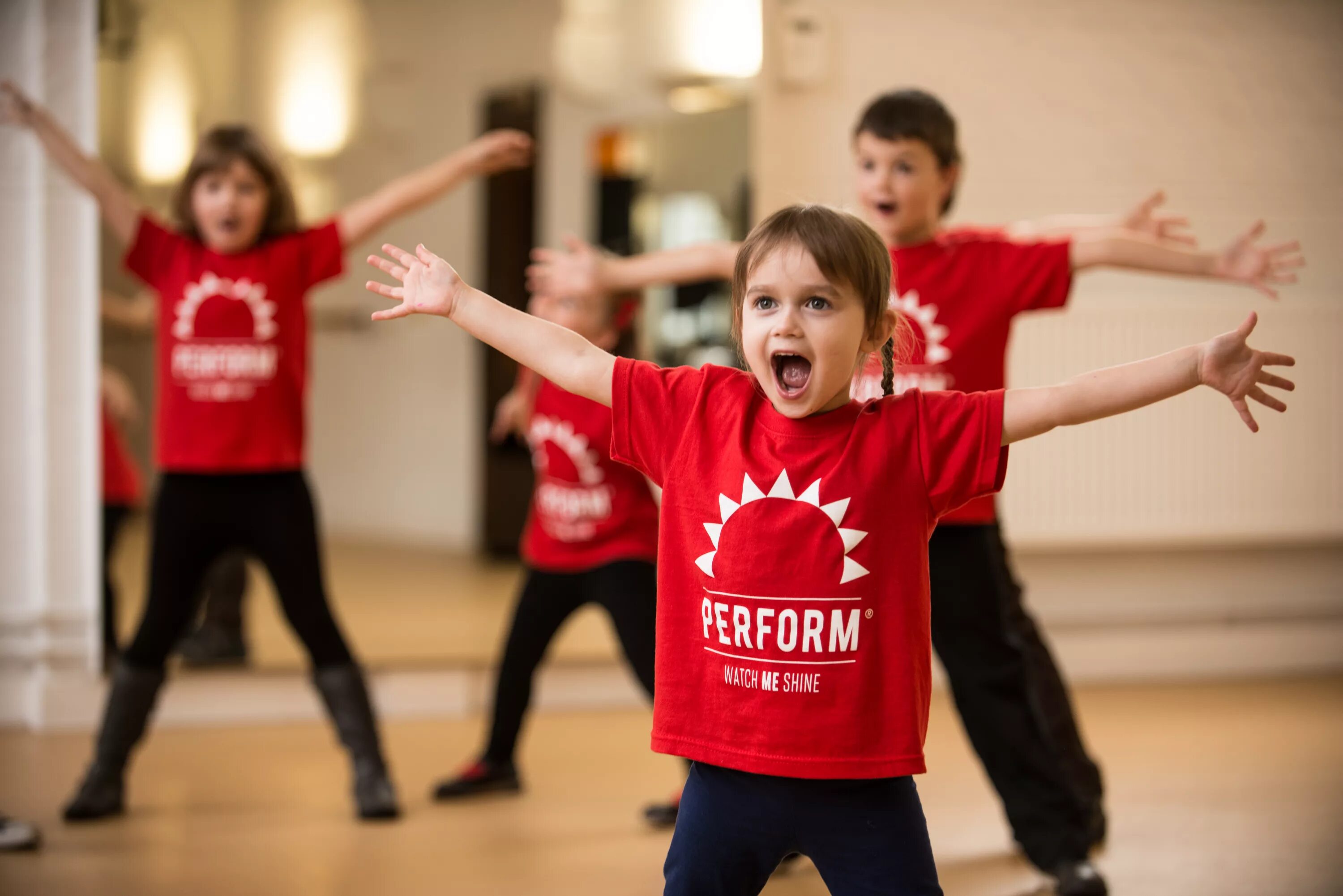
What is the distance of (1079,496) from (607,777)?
152cm

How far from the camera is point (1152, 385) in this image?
1198 mm

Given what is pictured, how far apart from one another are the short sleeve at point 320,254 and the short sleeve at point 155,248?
0.73ft

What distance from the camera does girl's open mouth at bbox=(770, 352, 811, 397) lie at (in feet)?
4.10

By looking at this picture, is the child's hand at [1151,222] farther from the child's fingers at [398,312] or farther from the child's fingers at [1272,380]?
the child's fingers at [398,312]

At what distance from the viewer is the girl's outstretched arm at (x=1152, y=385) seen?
3.88ft

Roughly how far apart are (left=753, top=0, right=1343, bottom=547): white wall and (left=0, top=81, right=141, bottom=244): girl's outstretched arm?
1.52m

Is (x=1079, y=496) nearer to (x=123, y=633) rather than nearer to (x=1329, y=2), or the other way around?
(x=1329, y=2)

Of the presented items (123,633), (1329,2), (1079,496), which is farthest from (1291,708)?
(123,633)

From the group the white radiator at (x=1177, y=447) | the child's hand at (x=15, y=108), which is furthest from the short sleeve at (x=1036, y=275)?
the child's hand at (x=15, y=108)

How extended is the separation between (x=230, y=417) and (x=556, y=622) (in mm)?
728

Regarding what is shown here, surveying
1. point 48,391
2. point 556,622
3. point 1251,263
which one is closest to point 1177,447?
point 1251,263

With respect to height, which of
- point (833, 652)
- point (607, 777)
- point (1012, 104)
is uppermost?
point (1012, 104)

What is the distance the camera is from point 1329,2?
3625 millimetres

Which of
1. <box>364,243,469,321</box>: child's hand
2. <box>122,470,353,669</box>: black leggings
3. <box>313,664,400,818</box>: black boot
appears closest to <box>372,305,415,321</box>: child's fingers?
<box>364,243,469,321</box>: child's hand
